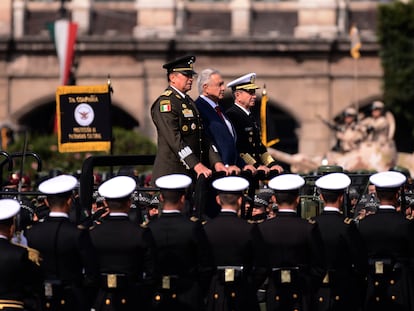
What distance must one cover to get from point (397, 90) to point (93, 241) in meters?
27.3

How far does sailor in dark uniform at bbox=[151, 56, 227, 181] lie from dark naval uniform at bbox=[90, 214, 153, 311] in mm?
2071

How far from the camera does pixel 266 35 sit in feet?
141

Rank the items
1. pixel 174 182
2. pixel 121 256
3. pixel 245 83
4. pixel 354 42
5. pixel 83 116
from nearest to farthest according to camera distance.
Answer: pixel 121 256, pixel 174 182, pixel 245 83, pixel 83 116, pixel 354 42

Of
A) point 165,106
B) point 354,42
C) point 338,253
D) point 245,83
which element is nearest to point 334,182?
point 338,253

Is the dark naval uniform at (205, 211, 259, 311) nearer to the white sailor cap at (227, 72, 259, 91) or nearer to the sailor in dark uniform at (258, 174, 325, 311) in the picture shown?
the sailor in dark uniform at (258, 174, 325, 311)

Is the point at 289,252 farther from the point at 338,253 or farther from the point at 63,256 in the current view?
the point at 63,256

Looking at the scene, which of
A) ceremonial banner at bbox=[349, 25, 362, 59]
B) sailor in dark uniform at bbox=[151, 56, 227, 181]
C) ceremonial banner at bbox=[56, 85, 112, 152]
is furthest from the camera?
ceremonial banner at bbox=[349, 25, 362, 59]

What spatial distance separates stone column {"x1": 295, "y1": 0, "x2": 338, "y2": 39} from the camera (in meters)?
43.0

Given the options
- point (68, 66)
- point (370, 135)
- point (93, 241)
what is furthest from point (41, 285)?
point (68, 66)

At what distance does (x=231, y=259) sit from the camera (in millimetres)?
14258

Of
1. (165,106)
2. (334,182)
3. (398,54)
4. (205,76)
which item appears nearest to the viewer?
(334,182)

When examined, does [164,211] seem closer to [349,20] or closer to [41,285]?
[41,285]

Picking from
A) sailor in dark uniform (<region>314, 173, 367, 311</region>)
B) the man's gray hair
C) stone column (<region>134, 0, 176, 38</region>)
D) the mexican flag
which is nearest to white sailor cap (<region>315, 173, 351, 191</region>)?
sailor in dark uniform (<region>314, 173, 367, 311</region>)

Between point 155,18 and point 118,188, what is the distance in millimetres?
29603
